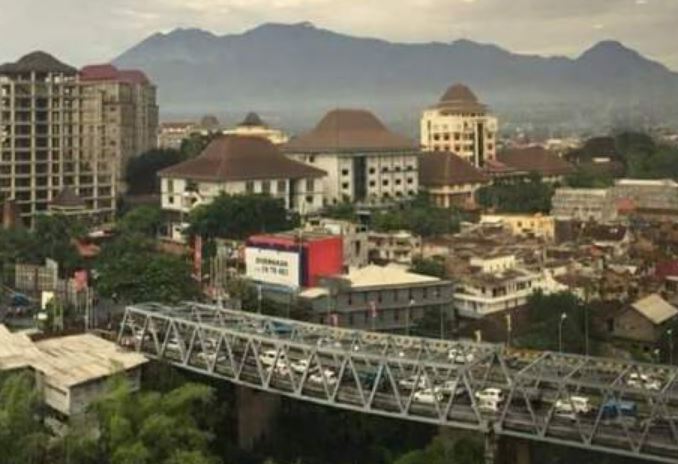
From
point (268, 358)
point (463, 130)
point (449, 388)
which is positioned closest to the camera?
point (449, 388)

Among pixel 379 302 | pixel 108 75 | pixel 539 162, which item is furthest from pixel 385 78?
pixel 379 302

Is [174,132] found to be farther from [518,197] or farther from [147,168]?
[518,197]

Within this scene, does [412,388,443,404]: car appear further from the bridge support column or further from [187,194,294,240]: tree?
[187,194,294,240]: tree

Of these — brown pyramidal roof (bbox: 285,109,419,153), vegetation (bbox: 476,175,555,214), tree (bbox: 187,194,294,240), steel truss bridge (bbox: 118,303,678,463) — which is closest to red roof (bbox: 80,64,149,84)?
brown pyramidal roof (bbox: 285,109,419,153)

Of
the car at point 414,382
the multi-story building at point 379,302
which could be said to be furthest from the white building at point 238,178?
the car at point 414,382

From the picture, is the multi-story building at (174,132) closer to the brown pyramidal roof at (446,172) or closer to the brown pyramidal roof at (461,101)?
the brown pyramidal roof at (461,101)

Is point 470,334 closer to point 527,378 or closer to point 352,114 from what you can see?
point 527,378
